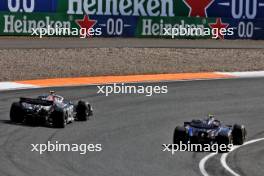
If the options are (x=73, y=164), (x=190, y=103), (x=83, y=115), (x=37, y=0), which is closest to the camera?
(x=73, y=164)

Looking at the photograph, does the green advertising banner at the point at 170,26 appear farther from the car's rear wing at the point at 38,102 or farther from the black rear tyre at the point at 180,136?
the black rear tyre at the point at 180,136

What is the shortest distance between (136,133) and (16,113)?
335cm

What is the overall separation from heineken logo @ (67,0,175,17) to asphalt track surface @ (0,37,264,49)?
1.43 metres

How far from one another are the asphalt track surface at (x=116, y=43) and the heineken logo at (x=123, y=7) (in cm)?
143

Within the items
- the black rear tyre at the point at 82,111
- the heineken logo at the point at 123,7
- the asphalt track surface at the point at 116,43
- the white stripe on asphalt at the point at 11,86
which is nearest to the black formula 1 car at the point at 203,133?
the black rear tyre at the point at 82,111

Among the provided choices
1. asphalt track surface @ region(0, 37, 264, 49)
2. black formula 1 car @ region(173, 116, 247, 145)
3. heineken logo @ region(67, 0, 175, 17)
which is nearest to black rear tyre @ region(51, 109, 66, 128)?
black formula 1 car @ region(173, 116, 247, 145)

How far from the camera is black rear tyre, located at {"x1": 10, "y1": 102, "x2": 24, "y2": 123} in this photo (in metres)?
22.2

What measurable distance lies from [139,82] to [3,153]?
15854mm

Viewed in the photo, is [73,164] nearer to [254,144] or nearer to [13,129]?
[13,129]

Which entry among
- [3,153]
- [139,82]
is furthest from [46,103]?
[139,82]

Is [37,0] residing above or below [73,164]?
above

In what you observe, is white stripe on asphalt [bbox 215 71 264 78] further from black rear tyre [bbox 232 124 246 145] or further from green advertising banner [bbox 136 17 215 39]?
black rear tyre [bbox 232 124 246 145]

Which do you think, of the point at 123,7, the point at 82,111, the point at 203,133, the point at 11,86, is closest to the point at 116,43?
the point at 123,7

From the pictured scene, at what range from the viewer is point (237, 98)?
3023cm
